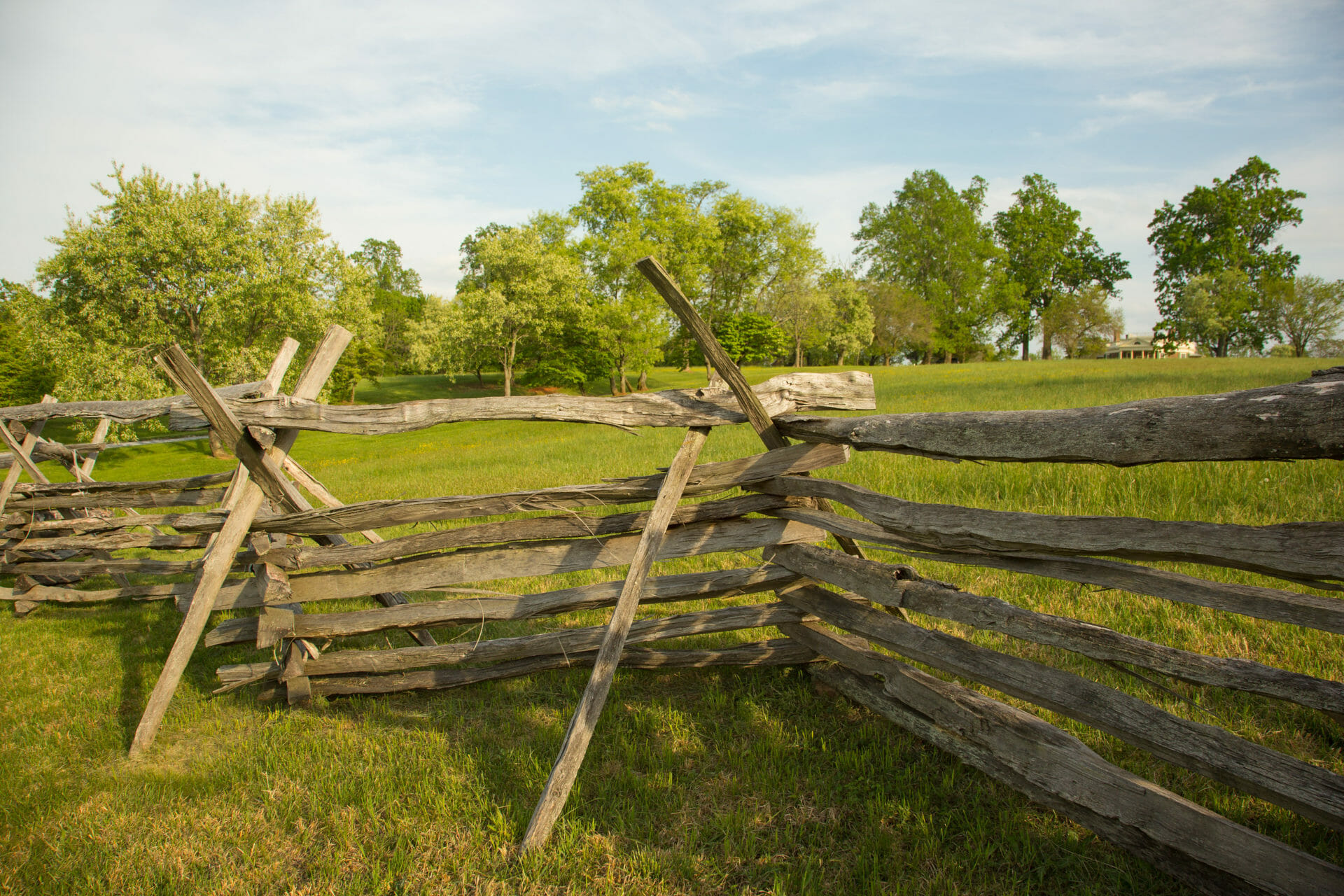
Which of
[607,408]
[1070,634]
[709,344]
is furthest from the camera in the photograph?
[607,408]

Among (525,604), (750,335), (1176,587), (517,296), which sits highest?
(517,296)

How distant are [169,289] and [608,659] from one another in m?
26.3

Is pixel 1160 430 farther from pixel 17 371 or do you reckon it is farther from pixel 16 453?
pixel 17 371

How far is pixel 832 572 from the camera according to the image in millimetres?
3342

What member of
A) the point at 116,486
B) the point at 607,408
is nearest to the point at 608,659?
the point at 607,408

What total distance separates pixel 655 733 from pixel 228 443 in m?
2.82

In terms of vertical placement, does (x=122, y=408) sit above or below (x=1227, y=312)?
below

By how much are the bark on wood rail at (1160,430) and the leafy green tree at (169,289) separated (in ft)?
78.5

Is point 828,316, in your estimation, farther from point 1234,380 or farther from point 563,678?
point 563,678

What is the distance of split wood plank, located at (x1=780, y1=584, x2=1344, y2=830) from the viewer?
6.35 ft

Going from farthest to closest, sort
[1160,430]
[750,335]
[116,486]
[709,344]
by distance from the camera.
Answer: [750,335]
[116,486]
[709,344]
[1160,430]

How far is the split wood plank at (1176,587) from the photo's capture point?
199 cm

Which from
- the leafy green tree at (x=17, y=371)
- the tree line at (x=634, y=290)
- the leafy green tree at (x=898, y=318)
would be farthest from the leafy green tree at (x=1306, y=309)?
the leafy green tree at (x=17, y=371)

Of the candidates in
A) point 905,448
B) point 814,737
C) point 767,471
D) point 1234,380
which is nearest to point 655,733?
point 814,737
